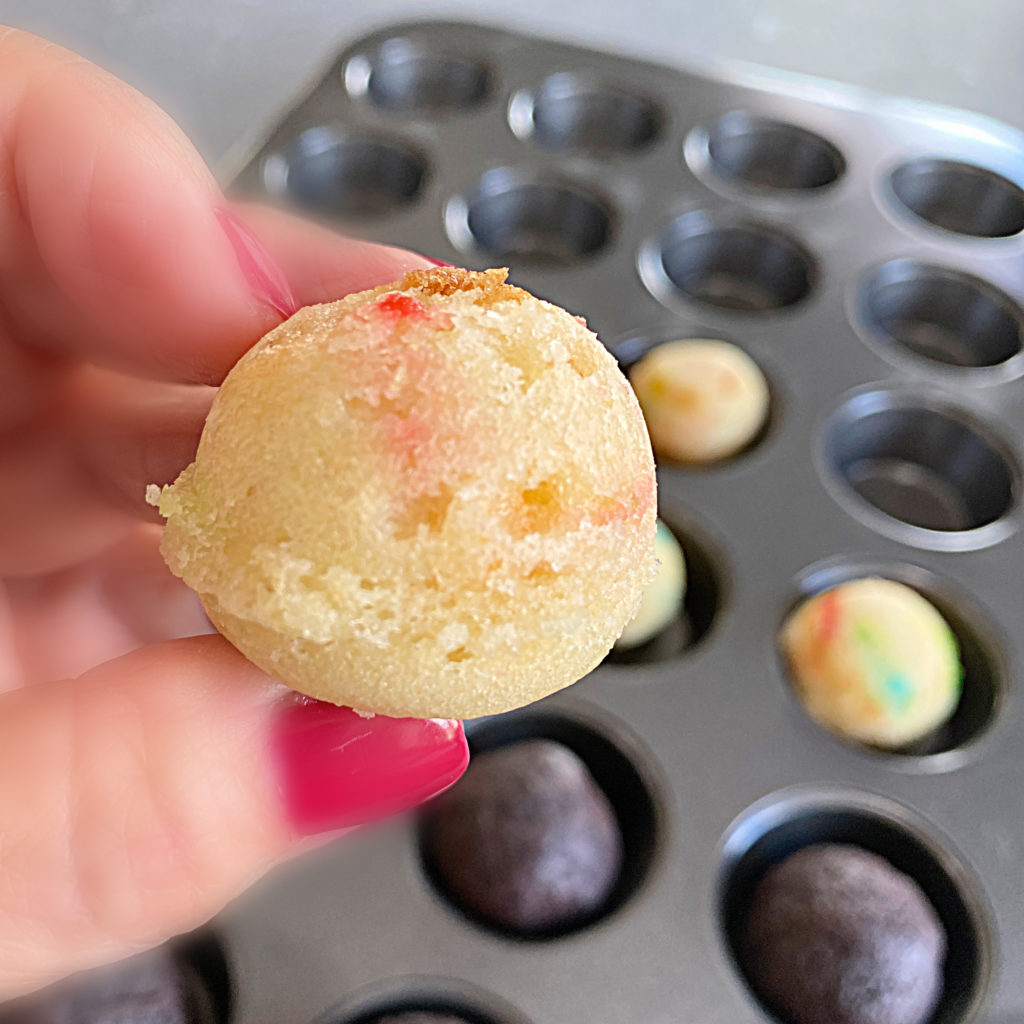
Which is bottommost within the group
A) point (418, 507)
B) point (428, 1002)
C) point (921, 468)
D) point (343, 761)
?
point (921, 468)

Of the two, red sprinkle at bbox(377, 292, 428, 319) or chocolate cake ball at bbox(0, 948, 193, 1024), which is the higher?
red sprinkle at bbox(377, 292, 428, 319)

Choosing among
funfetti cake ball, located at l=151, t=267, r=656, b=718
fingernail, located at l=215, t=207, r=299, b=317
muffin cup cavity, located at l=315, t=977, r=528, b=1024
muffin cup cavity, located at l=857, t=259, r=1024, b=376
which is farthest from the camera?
muffin cup cavity, located at l=857, t=259, r=1024, b=376

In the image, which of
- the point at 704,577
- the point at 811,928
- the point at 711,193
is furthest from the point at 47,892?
the point at 711,193

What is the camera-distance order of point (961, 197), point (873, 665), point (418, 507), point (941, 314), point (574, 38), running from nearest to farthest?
point (418, 507), point (873, 665), point (941, 314), point (961, 197), point (574, 38)

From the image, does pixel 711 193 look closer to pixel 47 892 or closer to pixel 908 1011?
pixel 908 1011

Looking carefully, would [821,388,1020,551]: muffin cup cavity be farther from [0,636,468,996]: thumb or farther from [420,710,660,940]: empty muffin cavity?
[0,636,468,996]: thumb

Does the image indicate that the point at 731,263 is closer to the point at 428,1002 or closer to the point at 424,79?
the point at 424,79

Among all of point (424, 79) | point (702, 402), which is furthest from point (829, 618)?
point (424, 79)

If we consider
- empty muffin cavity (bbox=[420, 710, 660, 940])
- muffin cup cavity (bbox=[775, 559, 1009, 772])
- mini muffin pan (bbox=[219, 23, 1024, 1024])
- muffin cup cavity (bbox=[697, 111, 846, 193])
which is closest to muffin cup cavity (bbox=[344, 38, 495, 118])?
mini muffin pan (bbox=[219, 23, 1024, 1024])

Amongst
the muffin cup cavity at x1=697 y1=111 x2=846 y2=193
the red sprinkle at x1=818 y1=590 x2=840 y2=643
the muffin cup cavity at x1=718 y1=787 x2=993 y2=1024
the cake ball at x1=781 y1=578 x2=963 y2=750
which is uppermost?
the muffin cup cavity at x1=697 y1=111 x2=846 y2=193
